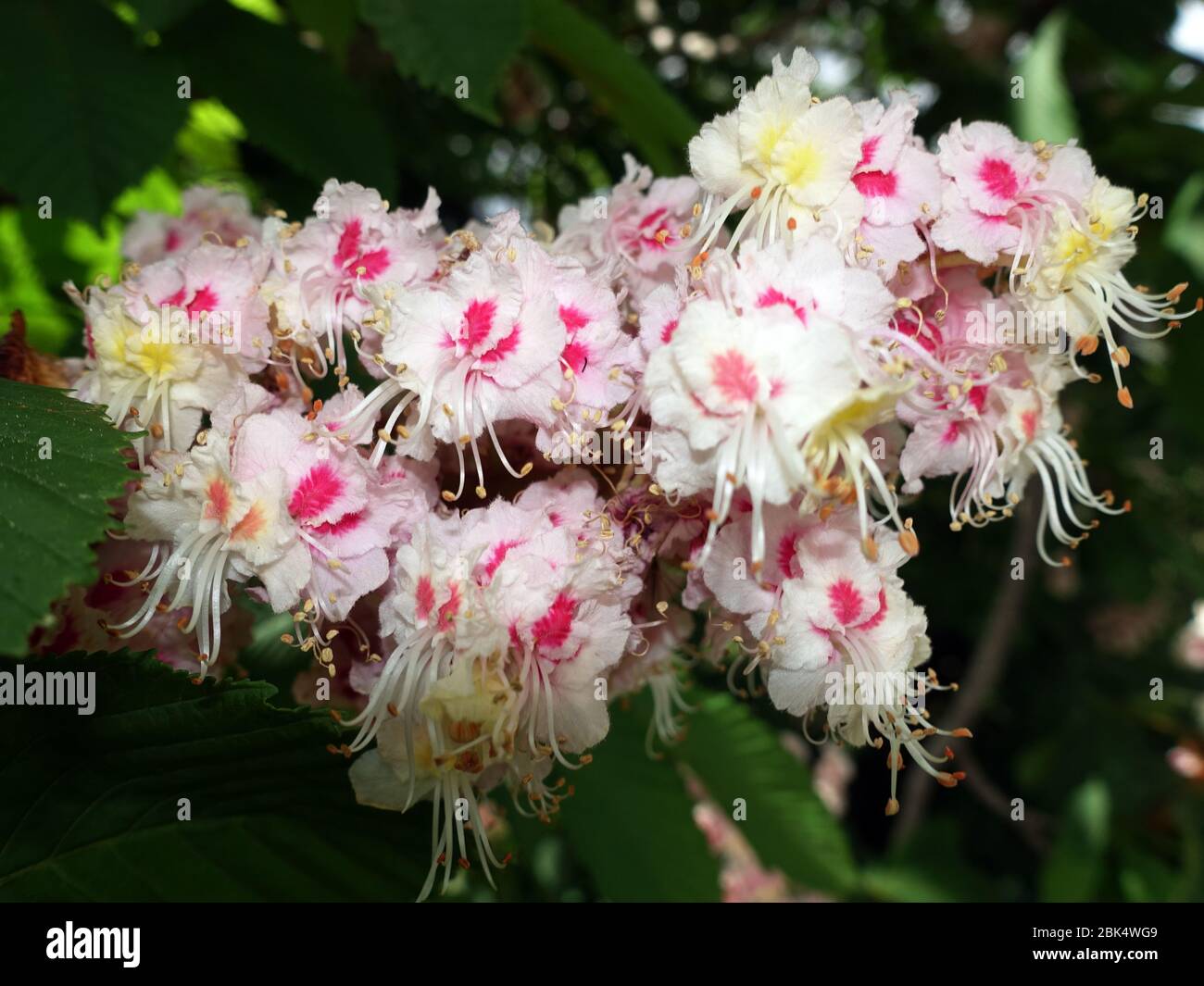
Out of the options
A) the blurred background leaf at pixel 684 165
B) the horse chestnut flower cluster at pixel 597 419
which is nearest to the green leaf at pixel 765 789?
the blurred background leaf at pixel 684 165

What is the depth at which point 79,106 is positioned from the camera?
3.54ft

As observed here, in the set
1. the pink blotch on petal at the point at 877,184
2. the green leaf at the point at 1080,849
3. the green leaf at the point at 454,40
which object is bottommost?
the green leaf at the point at 1080,849

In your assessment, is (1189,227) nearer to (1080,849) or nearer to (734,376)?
(1080,849)

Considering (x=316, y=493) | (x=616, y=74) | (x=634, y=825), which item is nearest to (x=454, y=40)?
(x=616, y=74)

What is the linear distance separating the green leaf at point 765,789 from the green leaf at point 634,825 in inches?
3.0

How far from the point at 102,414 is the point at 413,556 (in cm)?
23

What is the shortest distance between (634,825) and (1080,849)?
1.49 m

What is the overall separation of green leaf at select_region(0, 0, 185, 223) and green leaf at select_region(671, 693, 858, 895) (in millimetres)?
865

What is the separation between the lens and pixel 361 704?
2.87ft

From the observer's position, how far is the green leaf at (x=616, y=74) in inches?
47.6

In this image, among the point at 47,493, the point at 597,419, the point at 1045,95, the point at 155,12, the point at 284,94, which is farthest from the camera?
the point at 1045,95

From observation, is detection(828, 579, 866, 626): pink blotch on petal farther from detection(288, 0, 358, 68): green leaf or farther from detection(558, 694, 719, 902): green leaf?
detection(288, 0, 358, 68): green leaf

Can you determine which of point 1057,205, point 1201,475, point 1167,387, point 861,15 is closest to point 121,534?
point 1057,205

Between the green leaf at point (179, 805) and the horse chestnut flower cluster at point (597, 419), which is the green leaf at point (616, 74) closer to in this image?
the horse chestnut flower cluster at point (597, 419)
